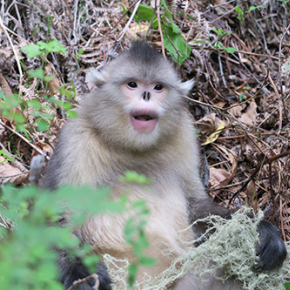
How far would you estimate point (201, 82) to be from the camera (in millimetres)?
5539

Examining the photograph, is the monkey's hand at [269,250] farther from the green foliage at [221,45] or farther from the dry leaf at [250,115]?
the green foliage at [221,45]

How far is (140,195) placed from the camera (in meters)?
3.24

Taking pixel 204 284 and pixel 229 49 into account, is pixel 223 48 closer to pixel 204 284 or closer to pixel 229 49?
pixel 229 49

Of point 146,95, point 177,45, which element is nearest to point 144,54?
point 146,95

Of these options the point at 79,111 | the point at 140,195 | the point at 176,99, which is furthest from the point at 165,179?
the point at 79,111

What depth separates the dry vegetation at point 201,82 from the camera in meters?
4.35

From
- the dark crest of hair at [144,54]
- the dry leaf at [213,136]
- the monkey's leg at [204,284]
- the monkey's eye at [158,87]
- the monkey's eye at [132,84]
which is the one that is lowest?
the monkey's leg at [204,284]

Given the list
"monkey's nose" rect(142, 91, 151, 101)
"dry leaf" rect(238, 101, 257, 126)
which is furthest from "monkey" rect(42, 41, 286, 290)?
"dry leaf" rect(238, 101, 257, 126)

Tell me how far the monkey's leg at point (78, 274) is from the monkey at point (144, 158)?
33 centimetres

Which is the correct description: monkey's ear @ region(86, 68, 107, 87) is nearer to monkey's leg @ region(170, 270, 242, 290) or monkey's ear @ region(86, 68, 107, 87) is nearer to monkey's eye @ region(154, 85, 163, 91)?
monkey's eye @ region(154, 85, 163, 91)

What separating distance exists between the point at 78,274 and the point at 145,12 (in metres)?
3.75

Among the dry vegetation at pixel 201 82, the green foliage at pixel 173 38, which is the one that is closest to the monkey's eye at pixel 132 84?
the dry vegetation at pixel 201 82

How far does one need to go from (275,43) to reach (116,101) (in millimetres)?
4327

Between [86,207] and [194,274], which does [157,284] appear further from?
[86,207]
